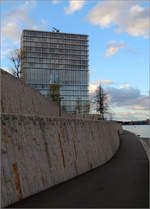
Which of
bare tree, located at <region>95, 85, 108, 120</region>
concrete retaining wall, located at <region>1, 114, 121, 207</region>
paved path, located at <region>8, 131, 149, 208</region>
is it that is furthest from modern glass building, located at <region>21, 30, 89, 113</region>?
paved path, located at <region>8, 131, 149, 208</region>

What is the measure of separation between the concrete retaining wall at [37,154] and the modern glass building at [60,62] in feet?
331

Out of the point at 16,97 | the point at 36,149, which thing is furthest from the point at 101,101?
the point at 36,149

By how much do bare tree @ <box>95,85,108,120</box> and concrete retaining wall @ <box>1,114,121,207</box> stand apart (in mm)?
46232

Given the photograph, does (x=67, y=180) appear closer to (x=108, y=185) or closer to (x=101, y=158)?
(x=108, y=185)

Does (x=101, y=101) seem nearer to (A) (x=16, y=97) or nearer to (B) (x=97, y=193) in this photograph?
(A) (x=16, y=97)

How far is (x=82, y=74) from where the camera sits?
128375mm

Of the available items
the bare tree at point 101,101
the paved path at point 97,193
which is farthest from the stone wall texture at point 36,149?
the bare tree at point 101,101

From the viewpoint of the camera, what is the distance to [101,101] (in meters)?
63.7

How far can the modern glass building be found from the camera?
392ft

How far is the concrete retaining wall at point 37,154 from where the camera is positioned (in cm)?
918

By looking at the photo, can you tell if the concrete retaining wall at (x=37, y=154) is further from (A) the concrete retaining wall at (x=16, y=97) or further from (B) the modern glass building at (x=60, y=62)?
(B) the modern glass building at (x=60, y=62)

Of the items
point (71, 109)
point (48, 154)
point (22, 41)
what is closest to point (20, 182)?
point (48, 154)

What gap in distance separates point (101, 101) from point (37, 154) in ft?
175

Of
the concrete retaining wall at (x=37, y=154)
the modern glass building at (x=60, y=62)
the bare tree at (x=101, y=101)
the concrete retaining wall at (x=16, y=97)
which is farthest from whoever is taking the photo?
the modern glass building at (x=60, y=62)
